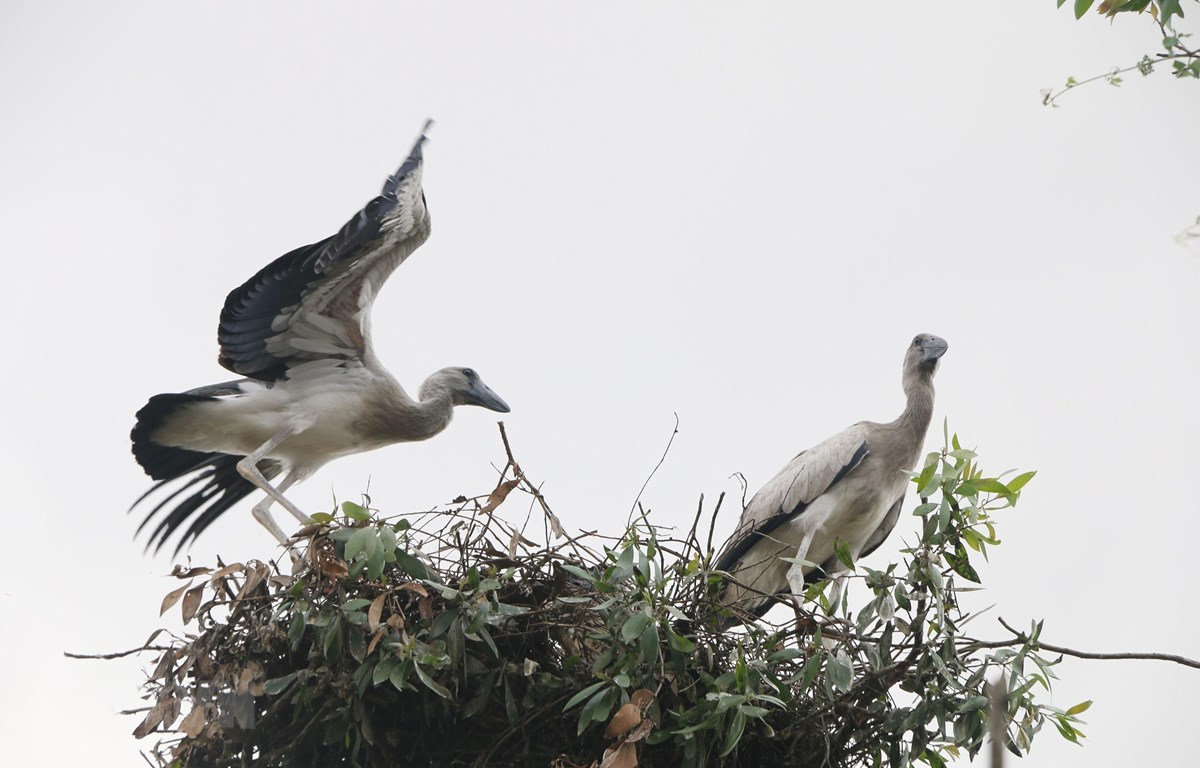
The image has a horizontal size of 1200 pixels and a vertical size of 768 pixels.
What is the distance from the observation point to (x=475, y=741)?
3842 mm

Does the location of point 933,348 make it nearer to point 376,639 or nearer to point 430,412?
point 430,412

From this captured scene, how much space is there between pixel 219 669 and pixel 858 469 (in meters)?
3.21

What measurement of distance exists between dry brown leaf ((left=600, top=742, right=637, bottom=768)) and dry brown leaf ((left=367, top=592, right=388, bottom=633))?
741 millimetres

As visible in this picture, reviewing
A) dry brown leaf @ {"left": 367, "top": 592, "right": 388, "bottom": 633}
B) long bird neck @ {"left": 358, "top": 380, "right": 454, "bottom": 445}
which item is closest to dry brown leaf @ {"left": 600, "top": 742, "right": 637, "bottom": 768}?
dry brown leaf @ {"left": 367, "top": 592, "right": 388, "bottom": 633}

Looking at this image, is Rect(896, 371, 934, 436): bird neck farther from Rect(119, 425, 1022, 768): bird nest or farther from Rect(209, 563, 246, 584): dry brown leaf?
Rect(209, 563, 246, 584): dry brown leaf

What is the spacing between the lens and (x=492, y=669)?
3.77m

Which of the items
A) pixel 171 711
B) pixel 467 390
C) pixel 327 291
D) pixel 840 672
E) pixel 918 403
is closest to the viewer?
pixel 840 672

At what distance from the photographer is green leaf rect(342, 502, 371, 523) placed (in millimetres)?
3773

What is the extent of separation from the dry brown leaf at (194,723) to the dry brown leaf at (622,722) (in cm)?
118

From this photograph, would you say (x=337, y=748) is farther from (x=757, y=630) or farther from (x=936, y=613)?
(x=936, y=613)

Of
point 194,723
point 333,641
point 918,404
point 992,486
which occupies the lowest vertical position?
point 194,723

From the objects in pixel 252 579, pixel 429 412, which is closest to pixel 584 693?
pixel 252 579

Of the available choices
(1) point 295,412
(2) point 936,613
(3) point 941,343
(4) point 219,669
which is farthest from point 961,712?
(1) point 295,412

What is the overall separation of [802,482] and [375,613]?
9.21 ft
